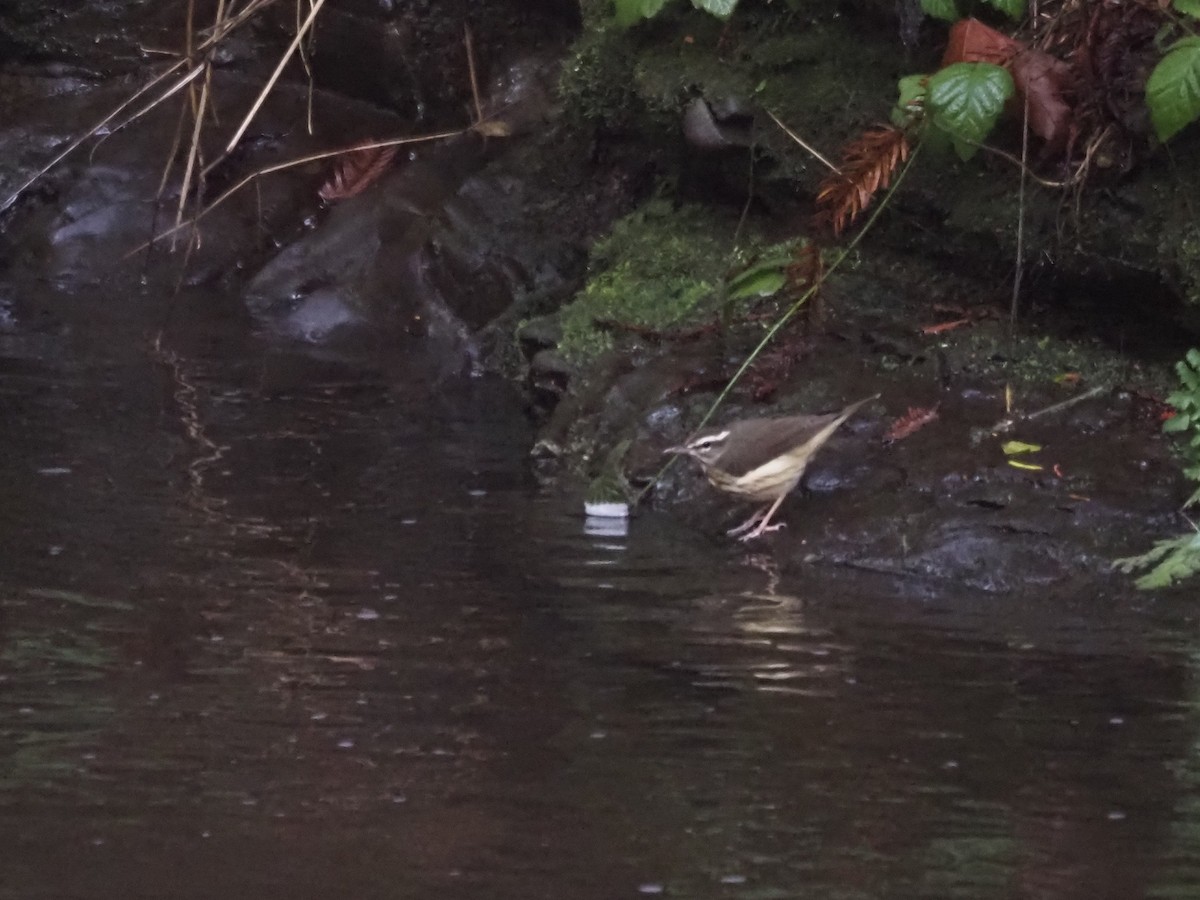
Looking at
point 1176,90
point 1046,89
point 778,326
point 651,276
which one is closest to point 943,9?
point 1046,89

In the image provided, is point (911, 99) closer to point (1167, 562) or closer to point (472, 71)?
point (1167, 562)

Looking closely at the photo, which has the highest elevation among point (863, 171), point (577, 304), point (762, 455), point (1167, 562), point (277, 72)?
point (277, 72)

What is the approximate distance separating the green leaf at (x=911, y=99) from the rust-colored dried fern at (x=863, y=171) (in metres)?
0.06

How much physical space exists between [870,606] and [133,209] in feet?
22.7

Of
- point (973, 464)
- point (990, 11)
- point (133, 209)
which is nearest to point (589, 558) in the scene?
point (973, 464)

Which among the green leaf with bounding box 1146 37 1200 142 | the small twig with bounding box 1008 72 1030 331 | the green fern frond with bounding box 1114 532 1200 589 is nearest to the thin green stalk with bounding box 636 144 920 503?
the small twig with bounding box 1008 72 1030 331

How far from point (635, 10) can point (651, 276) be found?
112 cm

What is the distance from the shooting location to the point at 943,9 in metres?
5.68

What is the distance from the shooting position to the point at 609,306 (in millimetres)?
6770

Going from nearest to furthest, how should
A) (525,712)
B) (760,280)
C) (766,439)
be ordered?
1. (525,712)
2. (766,439)
3. (760,280)

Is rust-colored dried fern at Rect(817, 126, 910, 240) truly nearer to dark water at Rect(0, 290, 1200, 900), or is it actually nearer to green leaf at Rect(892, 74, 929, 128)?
green leaf at Rect(892, 74, 929, 128)

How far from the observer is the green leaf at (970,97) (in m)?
5.27

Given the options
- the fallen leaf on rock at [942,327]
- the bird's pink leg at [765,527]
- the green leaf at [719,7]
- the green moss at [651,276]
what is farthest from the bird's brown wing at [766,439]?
the green leaf at [719,7]

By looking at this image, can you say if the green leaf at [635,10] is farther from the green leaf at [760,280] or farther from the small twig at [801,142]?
the green leaf at [760,280]
